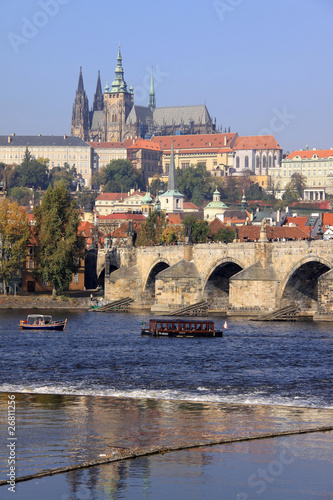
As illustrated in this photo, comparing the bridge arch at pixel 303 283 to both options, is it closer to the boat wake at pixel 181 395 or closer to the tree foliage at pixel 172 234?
the boat wake at pixel 181 395

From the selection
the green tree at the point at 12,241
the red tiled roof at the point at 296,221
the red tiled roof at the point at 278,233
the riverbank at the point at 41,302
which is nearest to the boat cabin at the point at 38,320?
the riverbank at the point at 41,302

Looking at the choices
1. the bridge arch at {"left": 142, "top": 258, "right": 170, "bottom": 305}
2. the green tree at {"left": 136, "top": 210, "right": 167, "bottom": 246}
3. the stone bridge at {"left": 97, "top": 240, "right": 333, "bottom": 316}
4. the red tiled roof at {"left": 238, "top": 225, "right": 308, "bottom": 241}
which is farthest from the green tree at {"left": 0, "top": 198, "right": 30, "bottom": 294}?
the red tiled roof at {"left": 238, "top": 225, "right": 308, "bottom": 241}

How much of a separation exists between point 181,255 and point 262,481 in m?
70.7

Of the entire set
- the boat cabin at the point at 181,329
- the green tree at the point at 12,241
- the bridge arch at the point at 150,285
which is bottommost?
the boat cabin at the point at 181,329

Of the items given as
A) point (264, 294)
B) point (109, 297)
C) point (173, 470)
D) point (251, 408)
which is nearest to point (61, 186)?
point (109, 297)

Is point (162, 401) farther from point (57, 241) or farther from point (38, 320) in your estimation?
point (57, 241)

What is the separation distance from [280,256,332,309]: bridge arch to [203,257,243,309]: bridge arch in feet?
33.6

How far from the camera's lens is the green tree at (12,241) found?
101625 mm

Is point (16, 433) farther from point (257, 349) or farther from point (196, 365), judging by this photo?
point (257, 349)

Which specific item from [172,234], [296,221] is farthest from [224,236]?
[296,221]

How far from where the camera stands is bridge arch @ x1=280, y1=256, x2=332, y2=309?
256 ft

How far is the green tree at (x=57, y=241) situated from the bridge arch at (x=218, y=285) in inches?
636

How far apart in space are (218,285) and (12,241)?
23686 mm

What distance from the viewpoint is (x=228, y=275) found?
301 feet
